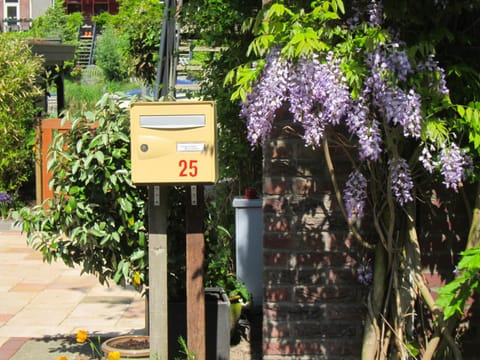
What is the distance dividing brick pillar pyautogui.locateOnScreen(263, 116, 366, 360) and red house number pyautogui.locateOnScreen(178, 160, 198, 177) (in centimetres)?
59

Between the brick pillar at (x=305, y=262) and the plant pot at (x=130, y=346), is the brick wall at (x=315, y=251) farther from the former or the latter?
the plant pot at (x=130, y=346)

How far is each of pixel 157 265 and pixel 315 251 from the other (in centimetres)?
91

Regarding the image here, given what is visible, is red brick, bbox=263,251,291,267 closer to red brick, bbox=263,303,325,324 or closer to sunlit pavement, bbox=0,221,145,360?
red brick, bbox=263,303,325,324

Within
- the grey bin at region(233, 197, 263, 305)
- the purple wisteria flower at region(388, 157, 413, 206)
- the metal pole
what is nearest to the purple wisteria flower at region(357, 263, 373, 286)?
the purple wisteria flower at region(388, 157, 413, 206)

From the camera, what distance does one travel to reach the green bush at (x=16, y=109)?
13156 mm

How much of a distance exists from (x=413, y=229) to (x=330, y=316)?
75 centimetres

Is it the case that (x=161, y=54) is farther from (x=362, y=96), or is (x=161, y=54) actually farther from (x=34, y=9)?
(x=34, y=9)

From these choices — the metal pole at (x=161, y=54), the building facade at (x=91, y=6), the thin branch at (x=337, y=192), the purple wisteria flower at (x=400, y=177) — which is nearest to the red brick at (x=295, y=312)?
the thin branch at (x=337, y=192)

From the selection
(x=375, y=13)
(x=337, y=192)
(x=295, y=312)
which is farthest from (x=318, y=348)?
(x=375, y=13)

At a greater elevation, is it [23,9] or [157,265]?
[23,9]

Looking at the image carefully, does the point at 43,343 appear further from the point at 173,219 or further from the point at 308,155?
the point at 308,155

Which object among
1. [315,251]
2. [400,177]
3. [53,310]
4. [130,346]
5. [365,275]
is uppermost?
[400,177]

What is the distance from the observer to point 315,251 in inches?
182

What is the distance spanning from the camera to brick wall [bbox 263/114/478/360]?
15.0ft
